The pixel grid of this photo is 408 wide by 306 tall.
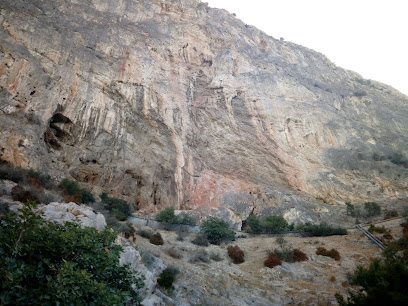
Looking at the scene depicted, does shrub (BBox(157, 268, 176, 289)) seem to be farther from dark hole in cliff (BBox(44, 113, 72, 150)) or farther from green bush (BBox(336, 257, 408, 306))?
dark hole in cliff (BBox(44, 113, 72, 150))

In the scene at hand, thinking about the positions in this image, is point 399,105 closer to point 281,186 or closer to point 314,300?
point 281,186

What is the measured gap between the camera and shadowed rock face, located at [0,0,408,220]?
2284cm

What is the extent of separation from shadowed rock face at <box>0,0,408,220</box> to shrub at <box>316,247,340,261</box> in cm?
1109

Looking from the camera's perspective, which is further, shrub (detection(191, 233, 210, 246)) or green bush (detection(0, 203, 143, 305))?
shrub (detection(191, 233, 210, 246))

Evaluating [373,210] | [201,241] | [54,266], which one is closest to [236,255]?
[201,241]

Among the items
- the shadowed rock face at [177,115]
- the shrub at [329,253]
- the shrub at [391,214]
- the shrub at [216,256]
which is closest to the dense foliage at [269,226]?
the shadowed rock face at [177,115]

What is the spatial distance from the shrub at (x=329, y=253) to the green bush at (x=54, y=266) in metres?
13.4

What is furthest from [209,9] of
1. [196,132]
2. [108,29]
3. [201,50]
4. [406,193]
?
[406,193]

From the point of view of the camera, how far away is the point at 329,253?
15.6 m

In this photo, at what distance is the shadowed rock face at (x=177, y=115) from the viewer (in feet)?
74.9

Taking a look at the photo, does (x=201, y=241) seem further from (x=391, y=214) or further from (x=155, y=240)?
(x=391, y=214)

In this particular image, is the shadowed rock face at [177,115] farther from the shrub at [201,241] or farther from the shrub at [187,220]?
the shrub at [201,241]

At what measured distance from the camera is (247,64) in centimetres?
3956

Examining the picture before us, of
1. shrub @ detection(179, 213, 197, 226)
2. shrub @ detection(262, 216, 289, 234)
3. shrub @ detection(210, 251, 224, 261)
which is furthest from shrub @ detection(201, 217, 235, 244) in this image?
shrub @ detection(262, 216, 289, 234)
